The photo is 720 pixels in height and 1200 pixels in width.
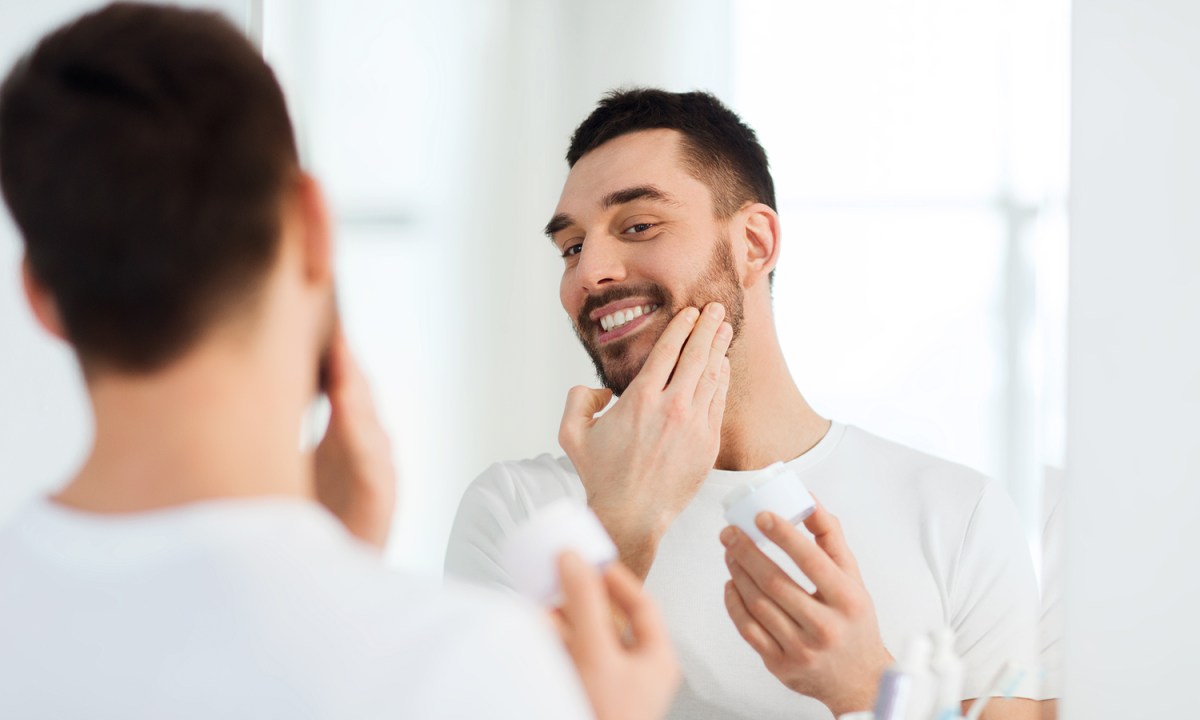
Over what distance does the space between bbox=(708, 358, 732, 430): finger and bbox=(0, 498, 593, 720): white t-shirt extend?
0.62 meters

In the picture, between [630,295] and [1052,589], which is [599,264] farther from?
[1052,589]

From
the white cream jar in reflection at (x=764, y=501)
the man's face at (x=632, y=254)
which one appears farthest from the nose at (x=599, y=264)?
the white cream jar in reflection at (x=764, y=501)

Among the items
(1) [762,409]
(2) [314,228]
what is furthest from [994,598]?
(2) [314,228]

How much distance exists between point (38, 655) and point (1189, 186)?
3.07 ft

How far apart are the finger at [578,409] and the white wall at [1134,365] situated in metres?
0.45

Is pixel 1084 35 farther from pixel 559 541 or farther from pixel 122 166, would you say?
pixel 122 166

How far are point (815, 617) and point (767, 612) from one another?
41 millimetres

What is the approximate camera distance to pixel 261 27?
1191mm

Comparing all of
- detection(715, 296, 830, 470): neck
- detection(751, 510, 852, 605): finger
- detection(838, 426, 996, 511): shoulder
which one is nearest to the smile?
detection(715, 296, 830, 470): neck

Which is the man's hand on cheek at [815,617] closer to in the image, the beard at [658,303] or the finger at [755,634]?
the finger at [755,634]

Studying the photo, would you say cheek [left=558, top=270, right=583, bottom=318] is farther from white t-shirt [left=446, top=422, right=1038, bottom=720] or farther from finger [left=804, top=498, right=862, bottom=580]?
finger [left=804, top=498, right=862, bottom=580]

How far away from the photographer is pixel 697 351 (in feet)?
3.38

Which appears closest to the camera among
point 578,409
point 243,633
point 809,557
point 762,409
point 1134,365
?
point 243,633

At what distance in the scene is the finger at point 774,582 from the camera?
811mm
